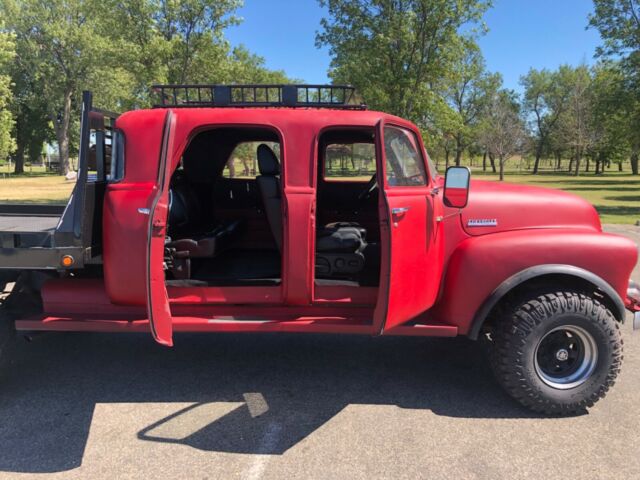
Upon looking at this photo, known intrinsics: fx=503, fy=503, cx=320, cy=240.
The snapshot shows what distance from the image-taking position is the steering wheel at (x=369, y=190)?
15.0 ft

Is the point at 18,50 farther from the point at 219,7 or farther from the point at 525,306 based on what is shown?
the point at 525,306

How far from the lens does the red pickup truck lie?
10.5ft

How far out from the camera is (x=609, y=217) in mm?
14914

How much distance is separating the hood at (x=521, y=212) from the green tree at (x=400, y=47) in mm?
10884

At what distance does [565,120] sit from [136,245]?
2188 inches

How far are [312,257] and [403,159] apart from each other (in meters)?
0.95

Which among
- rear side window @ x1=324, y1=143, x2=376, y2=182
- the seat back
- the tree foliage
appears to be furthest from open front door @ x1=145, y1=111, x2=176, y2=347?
the tree foliage

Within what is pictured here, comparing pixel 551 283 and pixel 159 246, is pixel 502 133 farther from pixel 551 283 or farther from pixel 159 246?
pixel 159 246

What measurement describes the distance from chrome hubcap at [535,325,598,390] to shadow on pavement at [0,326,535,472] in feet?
1.09

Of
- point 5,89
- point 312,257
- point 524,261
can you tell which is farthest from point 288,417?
point 5,89

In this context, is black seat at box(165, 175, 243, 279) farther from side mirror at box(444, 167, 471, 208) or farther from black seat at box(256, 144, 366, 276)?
side mirror at box(444, 167, 471, 208)

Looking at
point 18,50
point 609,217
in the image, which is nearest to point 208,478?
point 609,217

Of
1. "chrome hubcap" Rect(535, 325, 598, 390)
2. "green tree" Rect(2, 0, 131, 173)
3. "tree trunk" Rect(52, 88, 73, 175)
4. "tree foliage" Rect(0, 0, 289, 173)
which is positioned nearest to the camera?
"chrome hubcap" Rect(535, 325, 598, 390)

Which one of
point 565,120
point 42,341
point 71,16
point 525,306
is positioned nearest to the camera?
point 525,306
